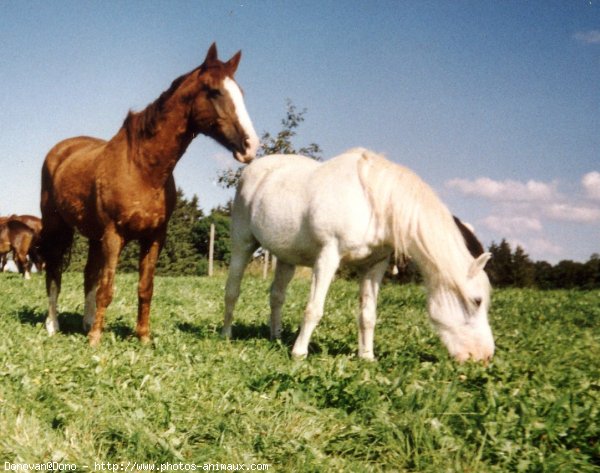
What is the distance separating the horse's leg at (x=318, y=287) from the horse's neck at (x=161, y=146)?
1.67 m

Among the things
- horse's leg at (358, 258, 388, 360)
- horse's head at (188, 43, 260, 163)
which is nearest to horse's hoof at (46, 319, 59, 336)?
horse's head at (188, 43, 260, 163)

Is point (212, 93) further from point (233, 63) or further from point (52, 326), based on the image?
point (52, 326)

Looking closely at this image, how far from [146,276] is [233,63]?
221cm

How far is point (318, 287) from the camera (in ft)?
14.9

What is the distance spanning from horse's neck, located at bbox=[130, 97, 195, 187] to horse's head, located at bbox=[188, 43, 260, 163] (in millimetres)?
169

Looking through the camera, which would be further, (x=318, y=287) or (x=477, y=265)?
(x=318, y=287)

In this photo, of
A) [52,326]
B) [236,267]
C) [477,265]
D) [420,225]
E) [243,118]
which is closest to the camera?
[477,265]

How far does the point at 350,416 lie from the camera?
3.01 m

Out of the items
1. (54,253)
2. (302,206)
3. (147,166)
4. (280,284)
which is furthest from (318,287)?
(54,253)

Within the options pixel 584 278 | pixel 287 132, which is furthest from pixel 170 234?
pixel 584 278

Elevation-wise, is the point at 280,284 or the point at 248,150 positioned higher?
the point at 248,150

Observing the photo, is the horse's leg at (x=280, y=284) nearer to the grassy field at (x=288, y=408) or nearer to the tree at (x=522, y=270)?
the grassy field at (x=288, y=408)

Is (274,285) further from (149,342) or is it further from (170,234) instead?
(170,234)

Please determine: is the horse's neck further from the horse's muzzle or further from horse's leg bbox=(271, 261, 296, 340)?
horse's leg bbox=(271, 261, 296, 340)
